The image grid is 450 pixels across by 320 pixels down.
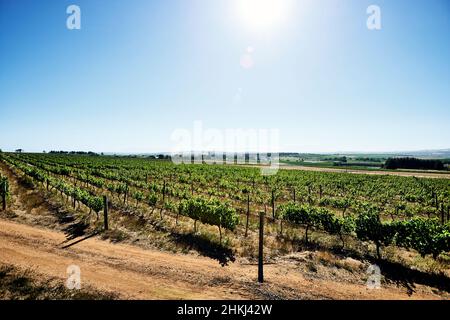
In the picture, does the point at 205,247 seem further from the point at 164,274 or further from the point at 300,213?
the point at 300,213

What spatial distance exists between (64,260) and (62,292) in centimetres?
332

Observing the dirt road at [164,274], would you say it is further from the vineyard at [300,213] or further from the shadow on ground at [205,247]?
the vineyard at [300,213]

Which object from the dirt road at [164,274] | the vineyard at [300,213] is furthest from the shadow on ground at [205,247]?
the vineyard at [300,213]

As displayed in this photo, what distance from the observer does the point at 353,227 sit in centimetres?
1502

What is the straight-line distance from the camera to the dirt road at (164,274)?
1022cm

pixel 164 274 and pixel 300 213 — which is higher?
pixel 300 213

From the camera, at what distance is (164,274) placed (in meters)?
11.5

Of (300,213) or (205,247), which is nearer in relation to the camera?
(205,247)

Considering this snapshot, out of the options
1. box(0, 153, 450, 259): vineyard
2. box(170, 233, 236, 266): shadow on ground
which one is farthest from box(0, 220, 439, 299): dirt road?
box(0, 153, 450, 259): vineyard

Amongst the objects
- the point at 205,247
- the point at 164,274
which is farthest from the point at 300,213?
the point at 164,274

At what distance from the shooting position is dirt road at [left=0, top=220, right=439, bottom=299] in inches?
402

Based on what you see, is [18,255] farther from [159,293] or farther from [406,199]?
[406,199]

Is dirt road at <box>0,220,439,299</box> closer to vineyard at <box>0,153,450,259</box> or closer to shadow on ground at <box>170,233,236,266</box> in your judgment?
shadow on ground at <box>170,233,236,266</box>
